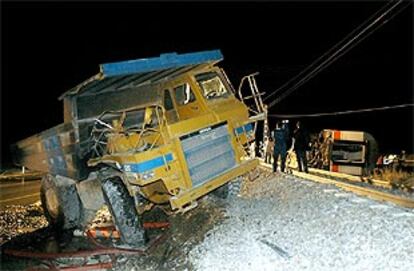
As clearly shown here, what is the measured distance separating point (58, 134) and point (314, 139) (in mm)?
10964

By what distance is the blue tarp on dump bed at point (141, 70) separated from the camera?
25.9 ft

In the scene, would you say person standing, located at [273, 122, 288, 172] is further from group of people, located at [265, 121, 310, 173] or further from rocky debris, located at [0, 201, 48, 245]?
rocky debris, located at [0, 201, 48, 245]

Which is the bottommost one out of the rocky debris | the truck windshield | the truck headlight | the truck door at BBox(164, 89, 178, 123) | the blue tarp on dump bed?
the rocky debris

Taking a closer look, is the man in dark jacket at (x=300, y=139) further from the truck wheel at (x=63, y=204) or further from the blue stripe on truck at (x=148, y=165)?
the truck wheel at (x=63, y=204)

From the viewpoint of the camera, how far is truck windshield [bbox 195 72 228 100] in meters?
9.51

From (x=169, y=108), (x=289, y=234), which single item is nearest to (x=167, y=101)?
(x=169, y=108)

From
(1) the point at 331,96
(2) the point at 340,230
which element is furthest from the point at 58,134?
(1) the point at 331,96

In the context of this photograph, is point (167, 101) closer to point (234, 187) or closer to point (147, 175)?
point (147, 175)

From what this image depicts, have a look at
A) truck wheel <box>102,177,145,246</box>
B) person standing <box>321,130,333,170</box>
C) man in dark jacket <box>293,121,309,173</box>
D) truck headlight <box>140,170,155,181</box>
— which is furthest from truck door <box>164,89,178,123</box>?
person standing <box>321,130,333,170</box>

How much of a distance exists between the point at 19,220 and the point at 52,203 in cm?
166

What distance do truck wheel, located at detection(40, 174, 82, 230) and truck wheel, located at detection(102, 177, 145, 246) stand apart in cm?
208

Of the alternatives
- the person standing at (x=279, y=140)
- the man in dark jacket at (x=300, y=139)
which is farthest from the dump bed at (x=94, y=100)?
the man in dark jacket at (x=300, y=139)

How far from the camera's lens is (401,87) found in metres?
37.5

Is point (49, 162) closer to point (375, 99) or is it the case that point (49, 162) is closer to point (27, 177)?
point (27, 177)
